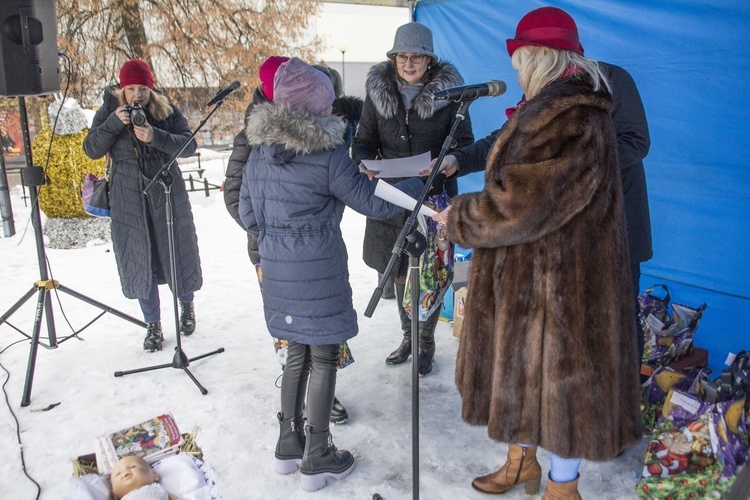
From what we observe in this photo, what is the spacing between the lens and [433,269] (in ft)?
9.71

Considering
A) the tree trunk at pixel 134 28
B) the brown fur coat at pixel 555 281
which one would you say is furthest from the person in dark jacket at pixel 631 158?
the tree trunk at pixel 134 28

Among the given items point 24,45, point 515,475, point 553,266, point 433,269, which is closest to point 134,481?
point 515,475

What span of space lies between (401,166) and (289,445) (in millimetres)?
1271

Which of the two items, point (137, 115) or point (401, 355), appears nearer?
point (137, 115)

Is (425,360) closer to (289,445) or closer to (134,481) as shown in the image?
(289,445)

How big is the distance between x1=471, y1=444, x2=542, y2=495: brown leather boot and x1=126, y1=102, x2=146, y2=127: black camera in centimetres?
238

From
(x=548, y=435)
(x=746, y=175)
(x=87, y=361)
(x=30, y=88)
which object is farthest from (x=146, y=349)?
(x=746, y=175)

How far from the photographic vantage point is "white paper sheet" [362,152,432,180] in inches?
102

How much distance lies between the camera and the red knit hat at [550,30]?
1.63m

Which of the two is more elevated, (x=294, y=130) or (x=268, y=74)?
(x=268, y=74)

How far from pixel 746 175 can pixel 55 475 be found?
3.22 meters

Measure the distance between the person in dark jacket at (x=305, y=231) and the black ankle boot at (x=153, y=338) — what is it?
1561 millimetres

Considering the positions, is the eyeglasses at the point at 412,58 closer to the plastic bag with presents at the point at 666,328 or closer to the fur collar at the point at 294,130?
the fur collar at the point at 294,130

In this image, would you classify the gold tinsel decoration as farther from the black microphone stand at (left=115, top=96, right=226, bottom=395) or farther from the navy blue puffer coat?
the navy blue puffer coat
